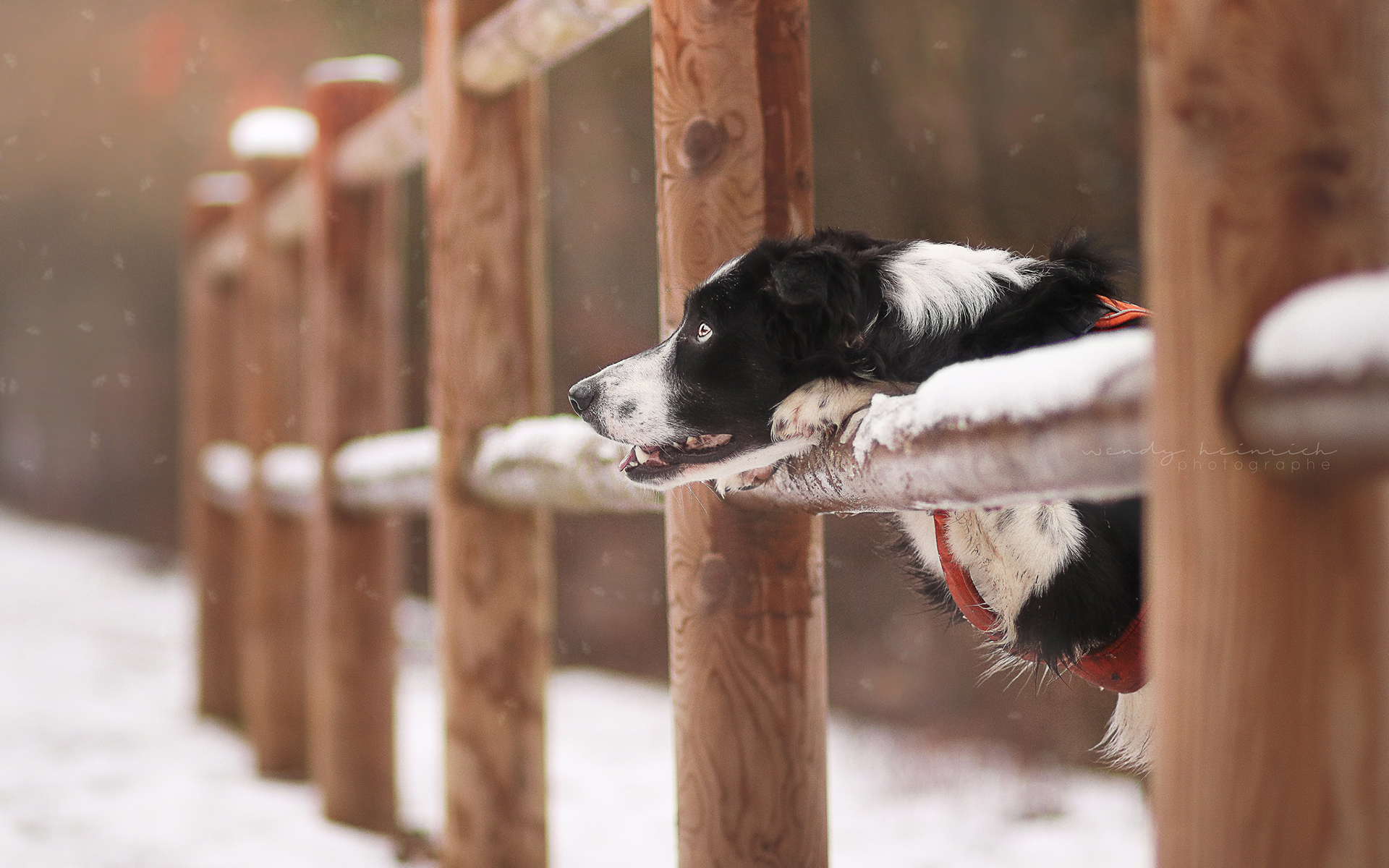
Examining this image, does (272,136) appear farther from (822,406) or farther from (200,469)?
(822,406)

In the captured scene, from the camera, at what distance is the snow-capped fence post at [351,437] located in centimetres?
314

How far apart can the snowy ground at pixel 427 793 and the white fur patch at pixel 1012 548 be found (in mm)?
1557

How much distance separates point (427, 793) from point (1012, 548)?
9.29 feet

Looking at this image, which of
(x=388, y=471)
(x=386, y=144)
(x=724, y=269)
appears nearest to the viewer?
(x=724, y=269)

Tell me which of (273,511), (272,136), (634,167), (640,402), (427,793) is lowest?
(427,793)

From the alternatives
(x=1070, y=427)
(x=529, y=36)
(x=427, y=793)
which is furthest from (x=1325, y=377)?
(x=427, y=793)

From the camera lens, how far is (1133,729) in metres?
1.49

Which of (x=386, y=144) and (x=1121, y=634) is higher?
(x=386, y=144)

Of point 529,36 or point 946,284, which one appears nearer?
point 946,284

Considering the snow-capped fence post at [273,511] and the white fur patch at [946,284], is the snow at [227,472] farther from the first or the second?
the white fur patch at [946,284]

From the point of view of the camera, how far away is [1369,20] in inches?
28.8

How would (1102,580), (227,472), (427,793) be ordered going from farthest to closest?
(227,472), (427,793), (1102,580)

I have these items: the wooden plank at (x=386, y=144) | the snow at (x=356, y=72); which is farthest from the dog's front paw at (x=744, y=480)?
A: the snow at (x=356, y=72)

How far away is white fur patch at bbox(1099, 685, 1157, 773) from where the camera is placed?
1460mm
